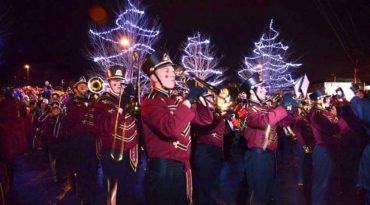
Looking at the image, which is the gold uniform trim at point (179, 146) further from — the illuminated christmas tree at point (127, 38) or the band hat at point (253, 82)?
the illuminated christmas tree at point (127, 38)

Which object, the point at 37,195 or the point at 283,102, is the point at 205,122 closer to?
the point at 283,102

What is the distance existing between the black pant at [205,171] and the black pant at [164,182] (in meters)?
3.01

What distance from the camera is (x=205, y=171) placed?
7.49 meters

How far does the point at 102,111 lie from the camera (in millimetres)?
6492

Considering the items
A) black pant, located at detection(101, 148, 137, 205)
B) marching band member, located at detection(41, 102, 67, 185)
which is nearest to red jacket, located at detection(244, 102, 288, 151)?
black pant, located at detection(101, 148, 137, 205)

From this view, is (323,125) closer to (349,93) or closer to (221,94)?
(349,93)

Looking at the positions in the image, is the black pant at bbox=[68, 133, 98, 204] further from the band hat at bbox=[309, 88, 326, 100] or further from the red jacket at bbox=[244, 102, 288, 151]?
the band hat at bbox=[309, 88, 326, 100]

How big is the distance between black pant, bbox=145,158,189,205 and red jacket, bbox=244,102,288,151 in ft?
7.52

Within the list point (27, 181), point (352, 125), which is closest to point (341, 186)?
point (352, 125)

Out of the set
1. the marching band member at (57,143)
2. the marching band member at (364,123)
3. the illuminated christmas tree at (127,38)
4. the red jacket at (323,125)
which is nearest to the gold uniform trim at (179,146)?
the marching band member at (364,123)

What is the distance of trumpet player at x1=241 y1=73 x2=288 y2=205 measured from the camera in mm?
6305

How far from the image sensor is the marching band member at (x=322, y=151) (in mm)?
6988

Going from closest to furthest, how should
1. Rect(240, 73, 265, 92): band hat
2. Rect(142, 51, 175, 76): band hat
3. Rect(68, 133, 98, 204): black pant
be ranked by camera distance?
1. Rect(142, 51, 175, 76): band hat
2. Rect(240, 73, 265, 92): band hat
3. Rect(68, 133, 98, 204): black pant

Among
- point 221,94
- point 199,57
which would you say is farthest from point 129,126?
point 199,57
